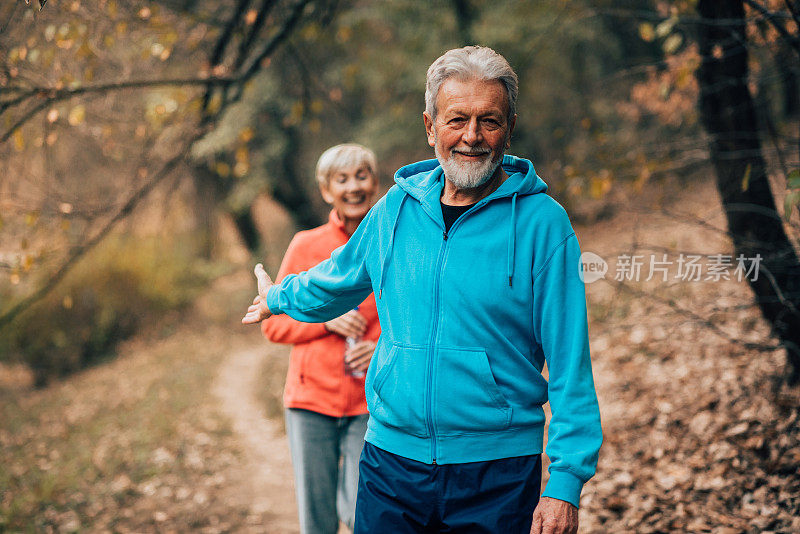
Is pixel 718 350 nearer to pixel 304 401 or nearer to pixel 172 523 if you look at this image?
pixel 304 401

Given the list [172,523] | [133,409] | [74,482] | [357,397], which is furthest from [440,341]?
[133,409]

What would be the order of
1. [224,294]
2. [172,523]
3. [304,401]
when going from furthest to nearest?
[224,294] < [172,523] < [304,401]

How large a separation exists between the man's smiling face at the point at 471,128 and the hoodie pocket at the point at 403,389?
0.57 metres

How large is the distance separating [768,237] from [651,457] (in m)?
1.78

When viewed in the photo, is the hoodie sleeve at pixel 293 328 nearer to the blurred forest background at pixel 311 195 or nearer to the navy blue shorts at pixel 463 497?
the navy blue shorts at pixel 463 497

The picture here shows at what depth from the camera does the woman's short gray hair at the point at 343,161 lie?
3463mm

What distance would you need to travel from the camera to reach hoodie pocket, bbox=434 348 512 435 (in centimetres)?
202

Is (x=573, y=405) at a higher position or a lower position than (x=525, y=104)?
lower

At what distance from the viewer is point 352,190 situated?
11.3ft

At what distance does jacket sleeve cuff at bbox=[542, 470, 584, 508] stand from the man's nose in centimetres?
102

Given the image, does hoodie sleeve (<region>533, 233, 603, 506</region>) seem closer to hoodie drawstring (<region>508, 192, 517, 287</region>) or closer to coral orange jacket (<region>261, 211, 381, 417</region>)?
hoodie drawstring (<region>508, 192, 517, 287</region>)

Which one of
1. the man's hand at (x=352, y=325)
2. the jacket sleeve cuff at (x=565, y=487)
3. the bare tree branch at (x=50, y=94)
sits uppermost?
the bare tree branch at (x=50, y=94)

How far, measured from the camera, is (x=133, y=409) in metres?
10.1

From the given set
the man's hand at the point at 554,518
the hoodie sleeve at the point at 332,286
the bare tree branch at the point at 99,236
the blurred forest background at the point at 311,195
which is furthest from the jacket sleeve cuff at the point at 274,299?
the bare tree branch at the point at 99,236
